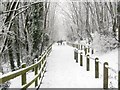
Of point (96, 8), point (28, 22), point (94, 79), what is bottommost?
point (94, 79)

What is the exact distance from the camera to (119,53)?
20.2 metres

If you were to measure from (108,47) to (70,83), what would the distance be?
12.8 m

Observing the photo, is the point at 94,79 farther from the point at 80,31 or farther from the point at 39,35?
the point at 80,31

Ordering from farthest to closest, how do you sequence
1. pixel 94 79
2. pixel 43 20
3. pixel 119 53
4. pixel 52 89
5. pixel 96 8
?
pixel 96 8
pixel 43 20
pixel 119 53
pixel 94 79
pixel 52 89

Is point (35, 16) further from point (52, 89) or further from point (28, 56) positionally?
point (52, 89)

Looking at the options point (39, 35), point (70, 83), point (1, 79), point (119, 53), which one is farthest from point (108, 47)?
point (1, 79)

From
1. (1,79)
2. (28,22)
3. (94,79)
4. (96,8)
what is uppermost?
(96,8)

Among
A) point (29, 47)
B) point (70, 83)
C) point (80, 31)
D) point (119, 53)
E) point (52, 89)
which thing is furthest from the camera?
point (80, 31)

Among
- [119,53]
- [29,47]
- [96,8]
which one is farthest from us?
[96,8]

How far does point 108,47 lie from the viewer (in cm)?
2283

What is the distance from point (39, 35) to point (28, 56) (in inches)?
126

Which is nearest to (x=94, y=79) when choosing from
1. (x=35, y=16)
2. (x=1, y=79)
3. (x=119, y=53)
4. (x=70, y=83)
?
(x=70, y=83)

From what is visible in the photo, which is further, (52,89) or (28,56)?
(28,56)

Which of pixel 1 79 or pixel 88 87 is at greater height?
pixel 1 79
